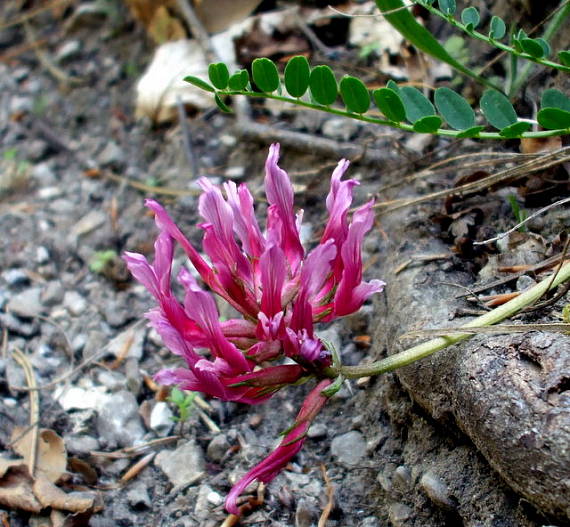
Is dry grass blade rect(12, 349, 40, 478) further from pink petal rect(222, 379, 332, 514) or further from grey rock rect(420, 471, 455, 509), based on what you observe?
grey rock rect(420, 471, 455, 509)

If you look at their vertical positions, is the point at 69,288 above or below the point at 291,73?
below

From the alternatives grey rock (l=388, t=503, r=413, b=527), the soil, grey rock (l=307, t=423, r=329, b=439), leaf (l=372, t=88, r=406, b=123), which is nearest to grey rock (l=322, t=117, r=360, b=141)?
the soil

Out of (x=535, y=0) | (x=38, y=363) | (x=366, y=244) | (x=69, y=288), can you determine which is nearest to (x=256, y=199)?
(x=366, y=244)

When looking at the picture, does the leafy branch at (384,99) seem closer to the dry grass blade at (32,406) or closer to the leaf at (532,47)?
the leaf at (532,47)

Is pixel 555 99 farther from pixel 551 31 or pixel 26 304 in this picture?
pixel 26 304

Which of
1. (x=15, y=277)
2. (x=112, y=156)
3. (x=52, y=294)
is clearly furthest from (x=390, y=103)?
(x=112, y=156)

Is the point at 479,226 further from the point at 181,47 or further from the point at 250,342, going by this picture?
the point at 181,47
